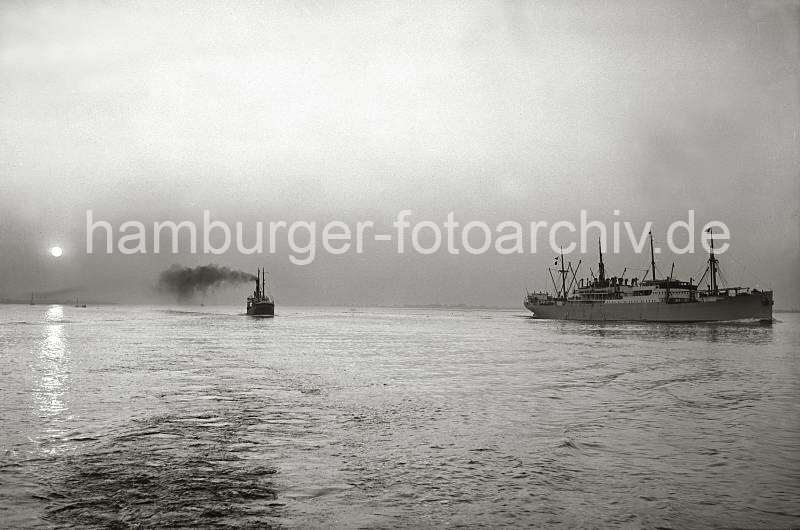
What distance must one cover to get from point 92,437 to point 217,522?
6.34m

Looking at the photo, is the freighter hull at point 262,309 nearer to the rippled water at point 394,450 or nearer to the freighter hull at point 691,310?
the freighter hull at point 691,310

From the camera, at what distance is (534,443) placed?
11.4 m

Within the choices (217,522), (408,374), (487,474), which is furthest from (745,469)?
(408,374)

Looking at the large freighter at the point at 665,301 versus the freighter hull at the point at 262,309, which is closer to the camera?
the large freighter at the point at 665,301

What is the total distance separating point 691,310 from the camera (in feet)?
304

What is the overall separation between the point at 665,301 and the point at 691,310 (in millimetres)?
4391

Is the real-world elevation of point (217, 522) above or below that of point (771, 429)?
above

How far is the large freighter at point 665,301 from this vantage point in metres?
91.6

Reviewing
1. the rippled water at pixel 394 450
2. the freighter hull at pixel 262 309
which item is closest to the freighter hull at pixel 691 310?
the freighter hull at pixel 262 309

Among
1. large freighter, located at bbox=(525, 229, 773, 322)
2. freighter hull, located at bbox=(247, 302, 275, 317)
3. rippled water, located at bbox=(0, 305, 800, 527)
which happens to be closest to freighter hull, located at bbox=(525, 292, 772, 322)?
large freighter, located at bbox=(525, 229, 773, 322)

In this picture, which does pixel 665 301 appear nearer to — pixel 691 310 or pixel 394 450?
pixel 691 310

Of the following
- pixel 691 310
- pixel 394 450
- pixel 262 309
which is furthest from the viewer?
pixel 262 309

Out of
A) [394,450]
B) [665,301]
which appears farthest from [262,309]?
[394,450]

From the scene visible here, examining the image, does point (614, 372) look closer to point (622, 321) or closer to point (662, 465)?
point (662, 465)
